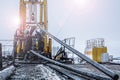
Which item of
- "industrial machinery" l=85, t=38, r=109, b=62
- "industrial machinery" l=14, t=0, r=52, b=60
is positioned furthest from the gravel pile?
"industrial machinery" l=85, t=38, r=109, b=62

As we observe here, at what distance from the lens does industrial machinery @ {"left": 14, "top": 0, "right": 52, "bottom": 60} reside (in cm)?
1291

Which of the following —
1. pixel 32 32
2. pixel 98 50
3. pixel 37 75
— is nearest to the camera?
pixel 37 75

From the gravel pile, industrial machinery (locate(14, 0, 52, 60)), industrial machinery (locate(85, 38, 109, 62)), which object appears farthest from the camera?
industrial machinery (locate(85, 38, 109, 62))

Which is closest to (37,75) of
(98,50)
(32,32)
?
(32,32)

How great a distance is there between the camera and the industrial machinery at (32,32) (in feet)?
42.3

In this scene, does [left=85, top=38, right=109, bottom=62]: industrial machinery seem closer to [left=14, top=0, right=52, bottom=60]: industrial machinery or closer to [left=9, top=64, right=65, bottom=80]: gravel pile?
[left=14, top=0, right=52, bottom=60]: industrial machinery

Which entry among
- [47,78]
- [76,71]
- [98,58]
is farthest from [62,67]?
[98,58]

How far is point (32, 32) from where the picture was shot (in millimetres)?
13055

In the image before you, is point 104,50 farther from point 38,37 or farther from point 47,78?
point 47,78

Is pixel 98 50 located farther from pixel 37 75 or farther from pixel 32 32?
pixel 37 75

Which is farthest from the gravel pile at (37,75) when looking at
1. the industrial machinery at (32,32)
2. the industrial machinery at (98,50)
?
the industrial machinery at (98,50)

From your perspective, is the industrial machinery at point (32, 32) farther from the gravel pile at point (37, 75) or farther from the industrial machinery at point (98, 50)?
the gravel pile at point (37, 75)

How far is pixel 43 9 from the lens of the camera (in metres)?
17.0

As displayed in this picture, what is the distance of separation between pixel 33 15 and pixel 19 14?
0.99 m
